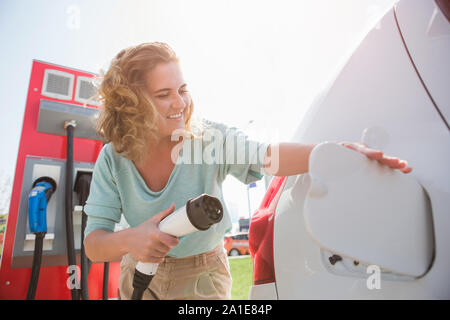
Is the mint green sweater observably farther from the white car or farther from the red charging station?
the red charging station

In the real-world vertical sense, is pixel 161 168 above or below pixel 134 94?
below

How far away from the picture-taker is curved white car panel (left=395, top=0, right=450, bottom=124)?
0.70m

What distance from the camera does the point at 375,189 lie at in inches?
23.4

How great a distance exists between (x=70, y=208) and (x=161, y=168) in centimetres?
170

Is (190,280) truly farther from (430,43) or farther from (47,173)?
(47,173)

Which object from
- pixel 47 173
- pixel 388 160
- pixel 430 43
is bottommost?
pixel 388 160

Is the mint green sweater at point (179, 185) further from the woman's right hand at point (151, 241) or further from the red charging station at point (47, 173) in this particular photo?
the red charging station at point (47, 173)

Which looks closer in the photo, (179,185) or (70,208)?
(179,185)

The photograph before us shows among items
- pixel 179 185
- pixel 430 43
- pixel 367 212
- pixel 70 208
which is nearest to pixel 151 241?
pixel 179 185

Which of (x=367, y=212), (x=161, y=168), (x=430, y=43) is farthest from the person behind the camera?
(x=161, y=168)

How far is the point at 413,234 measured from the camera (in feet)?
1.97

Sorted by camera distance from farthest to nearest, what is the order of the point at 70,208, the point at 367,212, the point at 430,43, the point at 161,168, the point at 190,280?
the point at 70,208, the point at 161,168, the point at 190,280, the point at 430,43, the point at 367,212

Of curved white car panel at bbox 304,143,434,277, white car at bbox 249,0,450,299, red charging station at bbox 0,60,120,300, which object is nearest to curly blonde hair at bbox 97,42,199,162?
white car at bbox 249,0,450,299

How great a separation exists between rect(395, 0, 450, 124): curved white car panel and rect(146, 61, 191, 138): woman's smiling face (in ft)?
2.38
